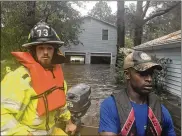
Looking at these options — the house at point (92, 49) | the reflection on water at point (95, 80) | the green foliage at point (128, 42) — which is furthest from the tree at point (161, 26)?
the reflection on water at point (95, 80)

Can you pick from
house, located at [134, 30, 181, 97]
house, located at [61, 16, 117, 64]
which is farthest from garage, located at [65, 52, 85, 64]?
house, located at [134, 30, 181, 97]

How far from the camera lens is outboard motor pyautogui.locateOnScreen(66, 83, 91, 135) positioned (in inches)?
61.8

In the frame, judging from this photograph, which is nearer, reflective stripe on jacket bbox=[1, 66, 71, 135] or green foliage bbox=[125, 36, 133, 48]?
reflective stripe on jacket bbox=[1, 66, 71, 135]

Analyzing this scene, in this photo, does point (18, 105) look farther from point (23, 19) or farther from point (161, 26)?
point (161, 26)

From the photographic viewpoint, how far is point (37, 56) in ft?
3.52

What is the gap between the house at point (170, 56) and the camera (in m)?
5.08

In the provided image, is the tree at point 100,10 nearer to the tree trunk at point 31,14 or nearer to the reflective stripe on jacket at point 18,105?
the tree trunk at point 31,14

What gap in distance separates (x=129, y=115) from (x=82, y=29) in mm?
1384

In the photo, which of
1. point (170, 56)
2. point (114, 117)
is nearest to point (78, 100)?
point (114, 117)

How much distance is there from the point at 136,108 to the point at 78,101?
0.56 m

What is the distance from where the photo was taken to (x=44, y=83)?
3.57ft

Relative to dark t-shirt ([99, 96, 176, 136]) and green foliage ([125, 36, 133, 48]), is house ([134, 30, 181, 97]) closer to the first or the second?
green foliage ([125, 36, 133, 48])

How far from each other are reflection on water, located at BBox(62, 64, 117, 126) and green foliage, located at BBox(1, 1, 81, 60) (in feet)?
0.84

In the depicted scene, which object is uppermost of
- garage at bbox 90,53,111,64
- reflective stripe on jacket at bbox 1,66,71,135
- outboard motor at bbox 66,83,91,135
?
garage at bbox 90,53,111,64
